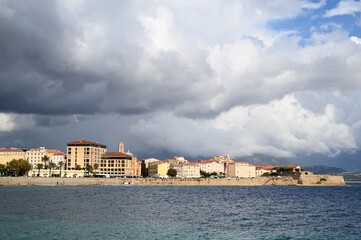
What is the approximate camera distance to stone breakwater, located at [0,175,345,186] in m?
138

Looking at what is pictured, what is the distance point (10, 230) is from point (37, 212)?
1489 cm

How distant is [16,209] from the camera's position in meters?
53.1

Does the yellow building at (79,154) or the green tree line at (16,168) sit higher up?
the yellow building at (79,154)

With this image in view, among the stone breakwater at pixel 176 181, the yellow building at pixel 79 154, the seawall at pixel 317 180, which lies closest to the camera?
the stone breakwater at pixel 176 181

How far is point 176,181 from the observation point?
550 feet

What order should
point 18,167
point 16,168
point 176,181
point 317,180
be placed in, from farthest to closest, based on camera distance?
point 317,180
point 176,181
point 16,168
point 18,167

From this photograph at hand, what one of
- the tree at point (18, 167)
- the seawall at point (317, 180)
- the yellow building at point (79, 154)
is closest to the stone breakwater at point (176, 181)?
the seawall at point (317, 180)

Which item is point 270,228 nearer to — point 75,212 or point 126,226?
point 126,226

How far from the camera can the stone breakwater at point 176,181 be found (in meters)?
138

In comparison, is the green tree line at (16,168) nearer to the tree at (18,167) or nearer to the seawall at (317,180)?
the tree at (18,167)

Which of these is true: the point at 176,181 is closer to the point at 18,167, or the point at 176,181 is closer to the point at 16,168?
the point at 18,167

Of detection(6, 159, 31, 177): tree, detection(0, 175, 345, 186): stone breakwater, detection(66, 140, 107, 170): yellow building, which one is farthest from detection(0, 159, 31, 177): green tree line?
detection(66, 140, 107, 170): yellow building

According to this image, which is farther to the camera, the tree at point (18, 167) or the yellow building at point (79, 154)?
the yellow building at point (79, 154)

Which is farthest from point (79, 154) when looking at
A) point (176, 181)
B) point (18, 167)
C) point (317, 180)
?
point (317, 180)
